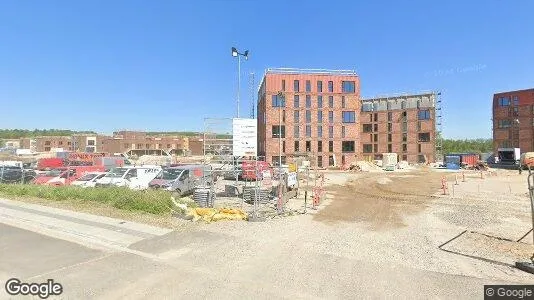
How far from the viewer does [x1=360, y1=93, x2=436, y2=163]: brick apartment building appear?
271 feet

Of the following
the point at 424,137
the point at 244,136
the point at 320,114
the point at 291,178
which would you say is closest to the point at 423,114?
the point at 424,137

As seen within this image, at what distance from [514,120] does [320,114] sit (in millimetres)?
42698

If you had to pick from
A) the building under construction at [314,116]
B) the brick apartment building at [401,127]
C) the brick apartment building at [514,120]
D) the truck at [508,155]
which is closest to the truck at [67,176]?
the building under construction at [314,116]

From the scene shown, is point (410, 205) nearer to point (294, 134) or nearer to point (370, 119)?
point (294, 134)

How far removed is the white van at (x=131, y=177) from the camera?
79.7 feet

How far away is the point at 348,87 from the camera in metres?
67.8

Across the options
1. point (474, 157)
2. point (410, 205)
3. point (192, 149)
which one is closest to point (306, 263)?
point (410, 205)

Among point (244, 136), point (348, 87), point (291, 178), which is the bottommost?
point (291, 178)

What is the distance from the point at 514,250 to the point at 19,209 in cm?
2009

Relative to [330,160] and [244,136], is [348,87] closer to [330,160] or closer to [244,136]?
[330,160]

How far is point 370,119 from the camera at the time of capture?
91938 millimetres

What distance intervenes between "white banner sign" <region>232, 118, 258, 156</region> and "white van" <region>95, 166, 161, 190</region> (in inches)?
333

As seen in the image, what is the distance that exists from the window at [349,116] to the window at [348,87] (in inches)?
159

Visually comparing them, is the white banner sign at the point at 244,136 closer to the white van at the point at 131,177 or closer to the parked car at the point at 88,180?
the white van at the point at 131,177
